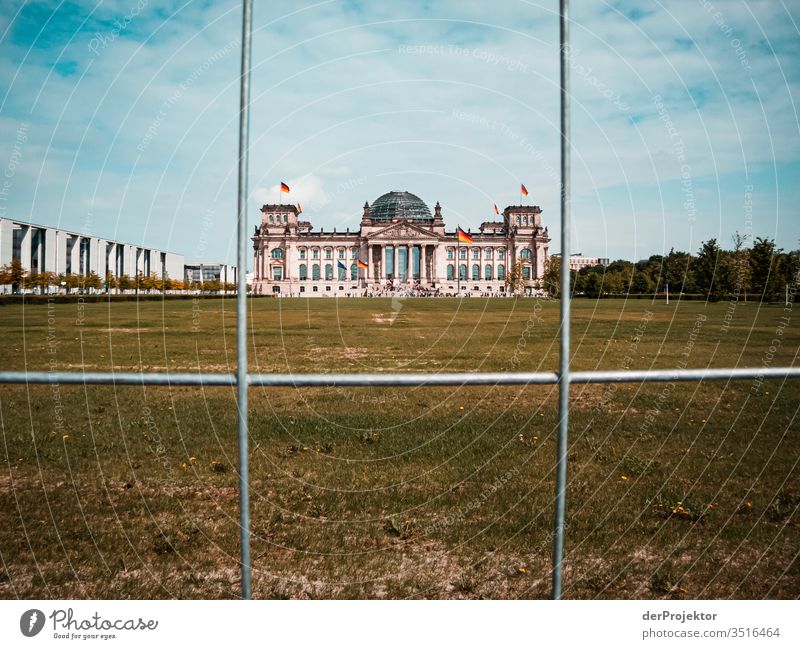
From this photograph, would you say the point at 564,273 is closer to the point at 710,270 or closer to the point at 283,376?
the point at 283,376

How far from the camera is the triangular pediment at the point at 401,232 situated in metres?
100

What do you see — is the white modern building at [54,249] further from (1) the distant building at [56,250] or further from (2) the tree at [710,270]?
(2) the tree at [710,270]

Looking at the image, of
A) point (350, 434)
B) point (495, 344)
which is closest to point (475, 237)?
point (495, 344)

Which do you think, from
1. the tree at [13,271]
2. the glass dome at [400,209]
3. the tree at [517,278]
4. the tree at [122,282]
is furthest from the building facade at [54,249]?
the glass dome at [400,209]

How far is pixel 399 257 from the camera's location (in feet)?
348

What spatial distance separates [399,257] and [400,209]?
879 cm

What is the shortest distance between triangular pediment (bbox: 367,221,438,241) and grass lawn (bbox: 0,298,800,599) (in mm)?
90408

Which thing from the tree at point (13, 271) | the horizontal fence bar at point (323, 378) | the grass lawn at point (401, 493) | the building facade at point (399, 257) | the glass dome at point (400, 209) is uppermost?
the glass dome at point (400, 209)

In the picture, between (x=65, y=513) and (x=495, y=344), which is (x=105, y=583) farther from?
(x=495, y=344)

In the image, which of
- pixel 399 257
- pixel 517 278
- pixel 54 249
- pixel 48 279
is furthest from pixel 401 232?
pixel 54 249

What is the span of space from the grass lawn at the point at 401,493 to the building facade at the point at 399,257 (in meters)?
71.2

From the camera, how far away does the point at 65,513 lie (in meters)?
5.12

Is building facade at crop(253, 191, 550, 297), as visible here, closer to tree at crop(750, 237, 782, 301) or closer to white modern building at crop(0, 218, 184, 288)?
tree at crop(750, 237, 782, 301)
